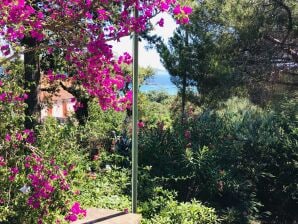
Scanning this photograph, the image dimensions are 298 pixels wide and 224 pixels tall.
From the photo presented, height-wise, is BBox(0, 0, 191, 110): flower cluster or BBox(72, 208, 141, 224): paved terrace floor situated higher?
BBox(0, 0, 191, 110): flower cluster

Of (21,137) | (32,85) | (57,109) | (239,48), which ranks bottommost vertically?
(57,109)

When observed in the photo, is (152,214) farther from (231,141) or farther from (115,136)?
(115,136)

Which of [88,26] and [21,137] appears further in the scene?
[88,26]

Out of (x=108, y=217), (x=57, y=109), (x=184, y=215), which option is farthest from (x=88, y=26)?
(x=57, y=109)

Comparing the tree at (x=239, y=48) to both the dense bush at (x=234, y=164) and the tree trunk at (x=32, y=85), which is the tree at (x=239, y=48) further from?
the tree trunk at (x=32, y=85)

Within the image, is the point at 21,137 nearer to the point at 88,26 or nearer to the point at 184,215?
the point at 88,26

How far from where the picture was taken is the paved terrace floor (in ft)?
13.0

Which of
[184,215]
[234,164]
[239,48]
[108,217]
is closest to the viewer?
[108,217]

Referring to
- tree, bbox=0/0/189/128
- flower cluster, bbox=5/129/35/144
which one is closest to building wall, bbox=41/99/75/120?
tree, bbox=0/0/189/128

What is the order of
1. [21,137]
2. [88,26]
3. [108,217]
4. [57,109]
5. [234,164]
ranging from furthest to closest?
[57,109] < [234,164] < [108,217] < [88,26] < [21,137]

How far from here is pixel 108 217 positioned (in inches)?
161

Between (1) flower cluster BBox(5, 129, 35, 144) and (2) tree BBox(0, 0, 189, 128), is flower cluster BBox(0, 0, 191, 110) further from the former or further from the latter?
(1) flower cluster BBox(5, 129, 35, 144)

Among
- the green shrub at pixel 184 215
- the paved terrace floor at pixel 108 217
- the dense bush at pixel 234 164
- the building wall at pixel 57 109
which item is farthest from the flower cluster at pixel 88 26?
the building wall at pixel 57 109

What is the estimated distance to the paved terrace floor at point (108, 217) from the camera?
13.0 ft
